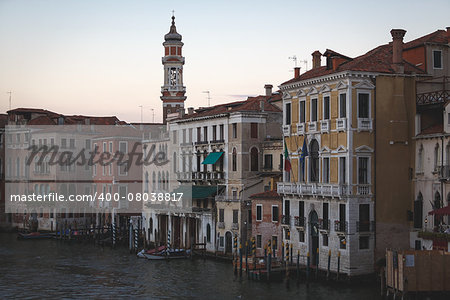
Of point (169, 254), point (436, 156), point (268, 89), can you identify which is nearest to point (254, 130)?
point (268, 89)

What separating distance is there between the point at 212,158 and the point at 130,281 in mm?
12996

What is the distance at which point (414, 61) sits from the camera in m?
39.8

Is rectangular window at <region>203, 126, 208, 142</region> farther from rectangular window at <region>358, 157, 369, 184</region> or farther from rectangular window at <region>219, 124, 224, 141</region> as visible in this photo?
rectangular window at <region>358, 157, 369, 184</region>

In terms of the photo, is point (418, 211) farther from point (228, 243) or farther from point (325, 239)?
point (228, 243)

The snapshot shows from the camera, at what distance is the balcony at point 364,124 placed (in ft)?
124

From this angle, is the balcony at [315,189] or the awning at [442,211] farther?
the balcony at [315,189]

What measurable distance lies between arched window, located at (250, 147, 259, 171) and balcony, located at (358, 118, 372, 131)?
14124 mm

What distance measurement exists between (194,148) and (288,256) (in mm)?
17222

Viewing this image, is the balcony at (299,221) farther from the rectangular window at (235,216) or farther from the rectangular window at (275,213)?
the rectangular window at (235,216)

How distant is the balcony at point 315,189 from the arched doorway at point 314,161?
477 millimetres

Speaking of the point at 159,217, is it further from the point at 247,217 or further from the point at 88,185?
the point at 88,185

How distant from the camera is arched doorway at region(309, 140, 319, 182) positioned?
1596 inches

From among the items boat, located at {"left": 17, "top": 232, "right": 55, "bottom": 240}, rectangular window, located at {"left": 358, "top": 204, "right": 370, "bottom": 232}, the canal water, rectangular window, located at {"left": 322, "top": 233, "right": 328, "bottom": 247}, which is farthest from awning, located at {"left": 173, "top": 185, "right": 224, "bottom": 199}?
boat, located at {"left": 17, "top": 232, "right": 55, "bottom": 240}

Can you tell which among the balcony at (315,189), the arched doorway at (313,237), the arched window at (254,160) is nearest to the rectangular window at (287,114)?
the balcony at (315,189)
